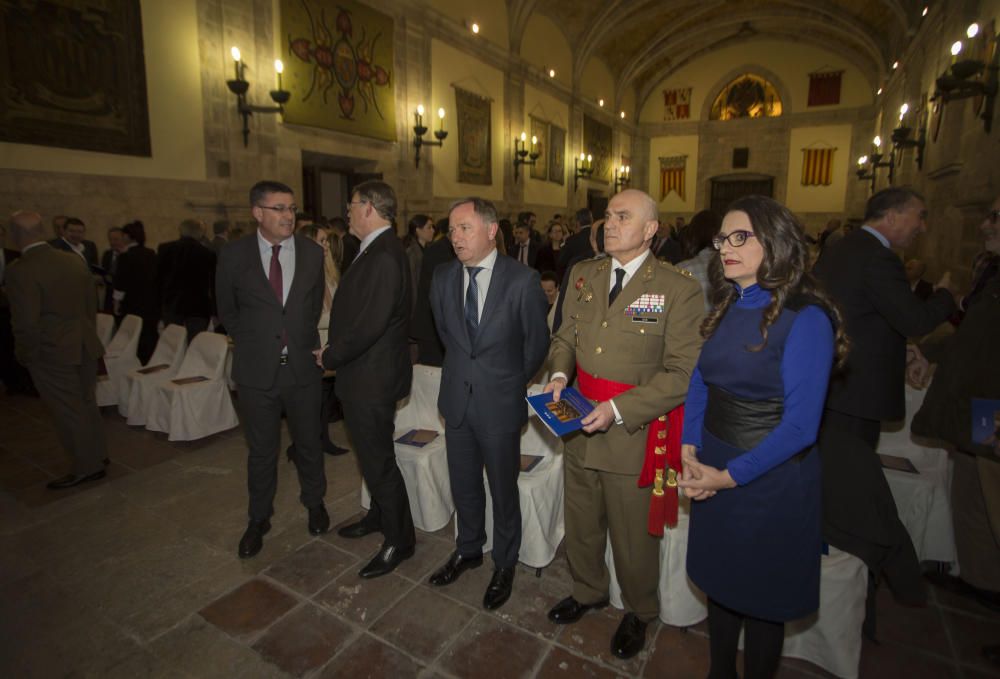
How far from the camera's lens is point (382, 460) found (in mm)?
2693

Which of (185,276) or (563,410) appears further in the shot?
(185,276)

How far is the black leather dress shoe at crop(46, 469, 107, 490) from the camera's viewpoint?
11.9ft

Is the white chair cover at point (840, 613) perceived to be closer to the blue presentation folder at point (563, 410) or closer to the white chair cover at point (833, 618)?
the white chair cover at point (833, 618)

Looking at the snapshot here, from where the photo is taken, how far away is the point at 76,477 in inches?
146

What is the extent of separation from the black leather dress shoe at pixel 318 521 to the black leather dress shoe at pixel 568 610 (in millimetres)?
1474

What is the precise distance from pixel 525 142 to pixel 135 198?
1000 cm

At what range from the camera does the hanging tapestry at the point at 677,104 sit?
69.3 feet

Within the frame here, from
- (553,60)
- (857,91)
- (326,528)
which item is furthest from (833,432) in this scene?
(857,91)

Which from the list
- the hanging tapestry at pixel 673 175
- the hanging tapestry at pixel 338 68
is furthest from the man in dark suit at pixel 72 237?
the hanging tapestry at pixel 673 175

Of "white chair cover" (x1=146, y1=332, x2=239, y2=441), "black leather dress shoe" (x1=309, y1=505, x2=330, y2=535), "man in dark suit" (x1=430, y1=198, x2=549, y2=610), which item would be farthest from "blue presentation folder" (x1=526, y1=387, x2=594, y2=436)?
"white chair cover" (x1=146, y1=332, x2=239, y2=441)

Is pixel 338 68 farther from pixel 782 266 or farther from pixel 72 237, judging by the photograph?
pixel 782 266

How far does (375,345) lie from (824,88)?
2226cm

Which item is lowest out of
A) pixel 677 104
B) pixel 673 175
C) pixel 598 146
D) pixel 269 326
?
pixel 269 326

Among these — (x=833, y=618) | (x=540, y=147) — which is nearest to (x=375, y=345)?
(x=833, y=618)
